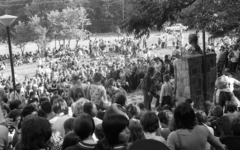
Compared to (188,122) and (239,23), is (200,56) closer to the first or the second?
(239,23)

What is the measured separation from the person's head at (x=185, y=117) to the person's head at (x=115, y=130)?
64 cm

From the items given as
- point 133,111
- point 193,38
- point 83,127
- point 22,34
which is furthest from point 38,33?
point 83,127

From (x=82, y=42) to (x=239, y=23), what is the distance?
50.7 metres

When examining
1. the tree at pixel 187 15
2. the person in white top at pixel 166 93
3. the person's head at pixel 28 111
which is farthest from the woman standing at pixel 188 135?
the person in white top at pixel 166 93

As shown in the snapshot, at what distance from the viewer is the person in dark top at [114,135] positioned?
3328 mm

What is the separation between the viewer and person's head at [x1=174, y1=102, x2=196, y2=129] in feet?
12.0

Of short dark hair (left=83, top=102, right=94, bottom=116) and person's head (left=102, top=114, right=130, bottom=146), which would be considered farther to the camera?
short dark hair (left=83, top=102, right=94, bottom=116)

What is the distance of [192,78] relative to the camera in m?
10.6

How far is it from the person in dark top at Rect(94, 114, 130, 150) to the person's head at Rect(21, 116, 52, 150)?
0.52m

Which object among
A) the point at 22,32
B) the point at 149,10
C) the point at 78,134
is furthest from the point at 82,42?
the point at 78,134

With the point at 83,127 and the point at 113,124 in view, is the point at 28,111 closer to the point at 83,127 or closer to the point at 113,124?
the point at 83,127

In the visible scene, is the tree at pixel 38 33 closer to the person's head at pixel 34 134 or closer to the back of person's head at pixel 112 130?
the person's head at pixel 34 134

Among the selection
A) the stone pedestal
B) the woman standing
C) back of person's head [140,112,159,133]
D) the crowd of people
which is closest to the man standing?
the stone pedestal

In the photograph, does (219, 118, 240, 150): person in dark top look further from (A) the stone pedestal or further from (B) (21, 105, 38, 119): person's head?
(A) the stone pedestal
